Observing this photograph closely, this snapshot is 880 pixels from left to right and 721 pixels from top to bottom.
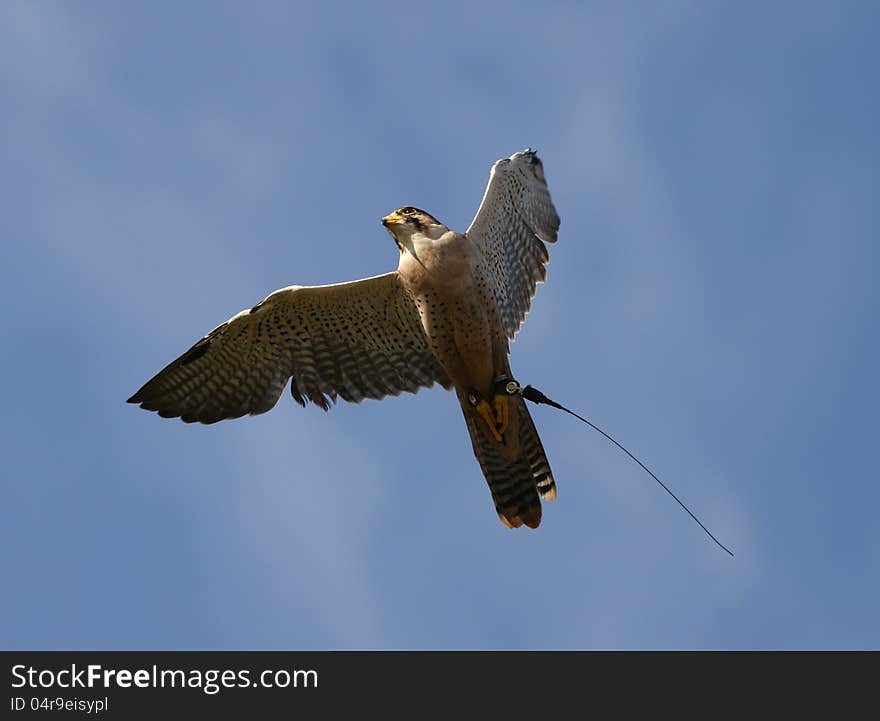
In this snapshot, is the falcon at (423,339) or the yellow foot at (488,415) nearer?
the falcon at (423,339)

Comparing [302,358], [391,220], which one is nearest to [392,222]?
[391,220]

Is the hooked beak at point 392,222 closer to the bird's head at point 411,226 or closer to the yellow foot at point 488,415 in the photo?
the bird's head at point 411,226

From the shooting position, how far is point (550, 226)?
43.6 feet

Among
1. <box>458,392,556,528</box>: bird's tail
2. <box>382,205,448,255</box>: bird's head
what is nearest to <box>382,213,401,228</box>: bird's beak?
<box>382,205,448,255</box>: bird's head

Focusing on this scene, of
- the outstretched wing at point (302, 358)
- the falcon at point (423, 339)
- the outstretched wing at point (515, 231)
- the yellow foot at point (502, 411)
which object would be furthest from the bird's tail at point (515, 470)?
the outstretched wing at point (515, 231)

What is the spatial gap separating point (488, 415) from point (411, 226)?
1750 millimetres

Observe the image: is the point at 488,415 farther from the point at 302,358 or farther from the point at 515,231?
the point at 515,231

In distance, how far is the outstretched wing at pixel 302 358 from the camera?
12.4 m

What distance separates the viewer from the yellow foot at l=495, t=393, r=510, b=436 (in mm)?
11797

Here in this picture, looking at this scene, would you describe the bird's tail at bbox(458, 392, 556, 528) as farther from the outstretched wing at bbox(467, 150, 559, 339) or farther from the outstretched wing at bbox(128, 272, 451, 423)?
the outstretched wing at bbox(467, 150, 559, 339)

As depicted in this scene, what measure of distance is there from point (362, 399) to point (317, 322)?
Answer: 83 centimetres
